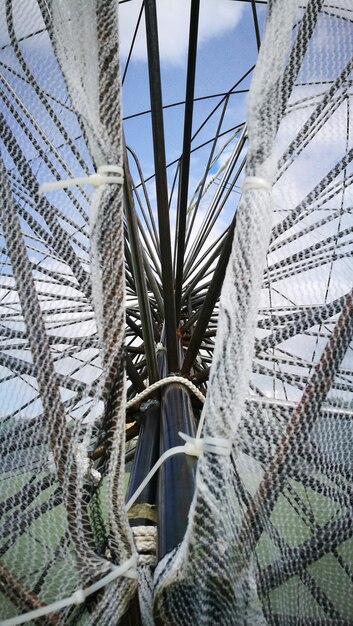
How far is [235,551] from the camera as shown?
1023 millimetres

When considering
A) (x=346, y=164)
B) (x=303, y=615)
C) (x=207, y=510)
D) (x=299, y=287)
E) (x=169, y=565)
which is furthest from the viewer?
(x=346, y=164)

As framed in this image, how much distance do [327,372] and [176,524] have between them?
61cm

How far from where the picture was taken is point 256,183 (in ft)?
3.34

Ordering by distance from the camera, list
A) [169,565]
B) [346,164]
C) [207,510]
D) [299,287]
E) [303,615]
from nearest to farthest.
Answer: [207,510] < [169,565] < [303,615] < [299,287] < [346,164]

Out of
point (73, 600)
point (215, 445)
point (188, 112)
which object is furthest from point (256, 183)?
point (188, 112)

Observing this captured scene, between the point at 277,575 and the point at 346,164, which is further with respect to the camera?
the point at 346,164

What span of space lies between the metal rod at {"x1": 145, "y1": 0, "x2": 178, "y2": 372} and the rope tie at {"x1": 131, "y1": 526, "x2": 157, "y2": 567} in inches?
39.1

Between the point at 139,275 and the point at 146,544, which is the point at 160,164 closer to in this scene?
the point at 139,275

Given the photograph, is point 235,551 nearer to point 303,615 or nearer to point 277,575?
point 277,575

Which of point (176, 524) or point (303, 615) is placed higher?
point (176, 524)

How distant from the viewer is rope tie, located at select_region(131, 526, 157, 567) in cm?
123

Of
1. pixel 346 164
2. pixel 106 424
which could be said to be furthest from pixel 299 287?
pixel 106 424

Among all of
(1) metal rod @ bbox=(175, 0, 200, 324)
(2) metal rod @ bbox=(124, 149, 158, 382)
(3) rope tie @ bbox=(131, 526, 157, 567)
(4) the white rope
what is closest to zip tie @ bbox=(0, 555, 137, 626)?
(3) rope tie @ bbox=(131, 526, 157, 567)

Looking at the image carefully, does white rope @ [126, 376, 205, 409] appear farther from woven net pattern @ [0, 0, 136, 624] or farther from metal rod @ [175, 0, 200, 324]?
metal rod @ [175, 0, 200, 324]
